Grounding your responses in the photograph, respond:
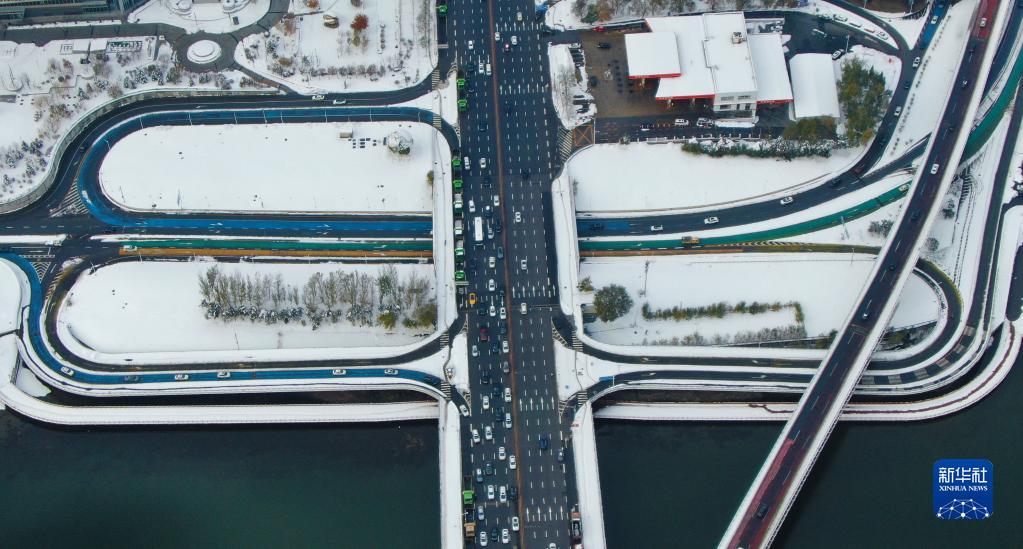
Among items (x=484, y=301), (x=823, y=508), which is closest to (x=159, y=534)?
(x=484, y=301)

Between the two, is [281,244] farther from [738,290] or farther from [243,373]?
[738,290]

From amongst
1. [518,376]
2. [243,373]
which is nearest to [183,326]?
[243,373]

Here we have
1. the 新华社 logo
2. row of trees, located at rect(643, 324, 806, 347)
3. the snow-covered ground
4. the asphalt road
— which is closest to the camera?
the asphalt road

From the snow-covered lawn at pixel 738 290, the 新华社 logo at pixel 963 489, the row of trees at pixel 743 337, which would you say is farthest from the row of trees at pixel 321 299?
the 新华社 logo at pixel 963 489

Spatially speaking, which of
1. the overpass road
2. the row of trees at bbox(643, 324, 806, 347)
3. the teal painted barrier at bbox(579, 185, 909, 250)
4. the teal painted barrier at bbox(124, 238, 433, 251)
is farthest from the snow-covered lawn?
the teal painted barrier at bbox(124, 238, 433, 251)

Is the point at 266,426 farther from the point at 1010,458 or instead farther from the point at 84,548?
the point at 1010,458

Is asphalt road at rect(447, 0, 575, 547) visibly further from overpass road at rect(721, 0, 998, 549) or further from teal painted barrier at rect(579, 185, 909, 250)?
overpass road at rect(721, 0, 998, 549)

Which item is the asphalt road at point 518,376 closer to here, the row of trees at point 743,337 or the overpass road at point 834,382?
the row of trees at point 743,337
